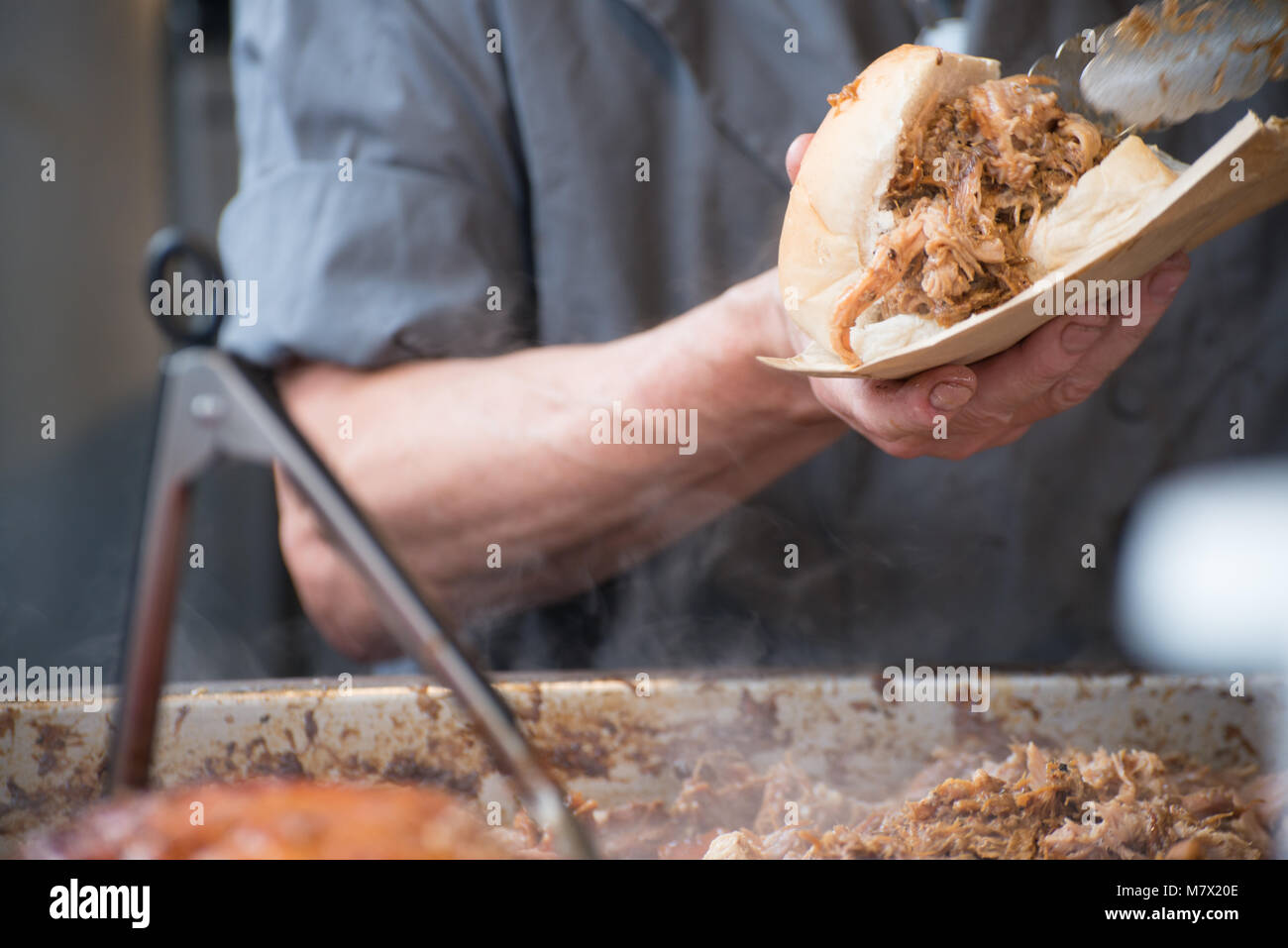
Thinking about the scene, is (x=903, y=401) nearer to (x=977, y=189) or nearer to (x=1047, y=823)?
(x=977, y=189)

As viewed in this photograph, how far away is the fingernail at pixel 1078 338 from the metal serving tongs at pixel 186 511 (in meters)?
0.48

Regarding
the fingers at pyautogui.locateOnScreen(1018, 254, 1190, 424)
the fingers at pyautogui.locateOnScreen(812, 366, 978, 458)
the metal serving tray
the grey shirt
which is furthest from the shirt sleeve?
the fingers at pyautogui.locateOnScreen(1018, 254, 1190, 424)

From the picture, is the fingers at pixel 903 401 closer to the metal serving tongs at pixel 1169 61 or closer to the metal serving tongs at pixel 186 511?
the metal serving tongs at pixel 1169 61

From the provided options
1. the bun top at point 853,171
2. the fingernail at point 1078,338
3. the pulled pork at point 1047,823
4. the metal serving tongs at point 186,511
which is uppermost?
the bun top at point 853,171

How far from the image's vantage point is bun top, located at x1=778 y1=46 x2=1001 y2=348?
629 mm

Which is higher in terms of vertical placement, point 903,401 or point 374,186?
point 374,186

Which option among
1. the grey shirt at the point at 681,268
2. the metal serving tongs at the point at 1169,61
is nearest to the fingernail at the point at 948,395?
the metal serving tongs at the point at 1169,61

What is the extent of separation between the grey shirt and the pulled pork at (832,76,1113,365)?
1.80ft

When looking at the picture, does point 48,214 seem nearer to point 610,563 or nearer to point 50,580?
point 50,580

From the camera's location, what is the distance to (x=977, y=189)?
0.64 metres

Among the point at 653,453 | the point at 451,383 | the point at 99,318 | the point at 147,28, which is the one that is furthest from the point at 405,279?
the point at 147,28

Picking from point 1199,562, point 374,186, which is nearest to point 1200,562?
point 1199,562

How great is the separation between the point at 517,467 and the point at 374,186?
40cm

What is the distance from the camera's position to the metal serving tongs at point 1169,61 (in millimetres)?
609
